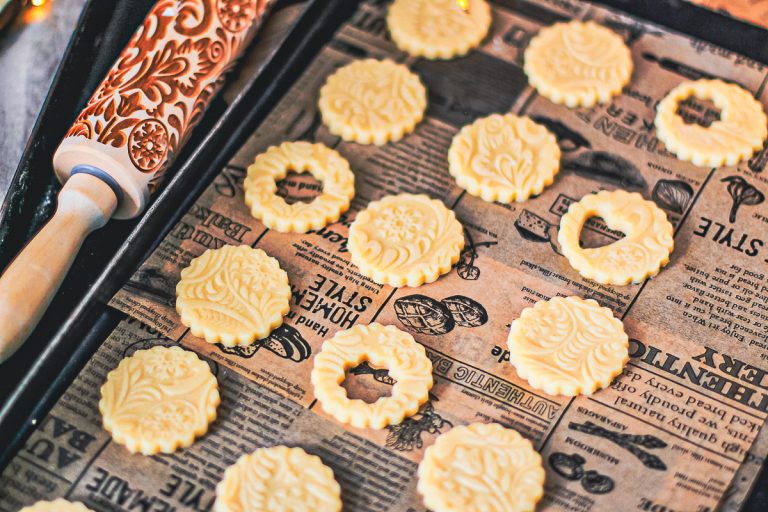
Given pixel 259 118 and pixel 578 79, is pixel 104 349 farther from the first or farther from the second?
pixel 578 79

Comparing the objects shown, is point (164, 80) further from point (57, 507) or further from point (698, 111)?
point (698, 111)

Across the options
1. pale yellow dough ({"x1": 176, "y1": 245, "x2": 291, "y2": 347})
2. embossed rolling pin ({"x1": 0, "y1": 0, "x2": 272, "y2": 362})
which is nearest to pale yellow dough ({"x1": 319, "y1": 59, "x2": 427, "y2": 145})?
embossed rolling pin ({"x1": 0, "y1": 0, "x2": 272, "y2": 362})

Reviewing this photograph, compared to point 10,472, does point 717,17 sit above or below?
above

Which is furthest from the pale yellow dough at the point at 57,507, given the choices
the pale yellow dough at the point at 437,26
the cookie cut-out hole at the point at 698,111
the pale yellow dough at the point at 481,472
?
the cookie cut-out hole at the point at 698,111

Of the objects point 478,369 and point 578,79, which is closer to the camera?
point 478,369

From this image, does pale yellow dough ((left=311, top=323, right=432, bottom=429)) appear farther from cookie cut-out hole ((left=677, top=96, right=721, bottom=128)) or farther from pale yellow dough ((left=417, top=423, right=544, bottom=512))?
cookie cut-out hole ((left=677, top=96, right=721, bottom=128))

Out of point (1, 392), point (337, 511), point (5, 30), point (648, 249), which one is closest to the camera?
point (337, 511)

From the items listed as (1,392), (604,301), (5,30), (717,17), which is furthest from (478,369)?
(5,30)
